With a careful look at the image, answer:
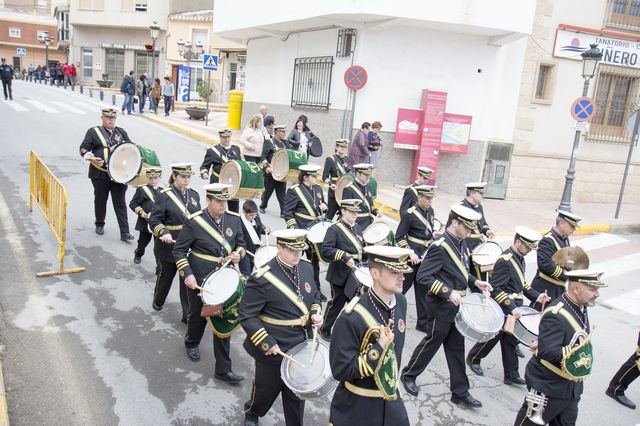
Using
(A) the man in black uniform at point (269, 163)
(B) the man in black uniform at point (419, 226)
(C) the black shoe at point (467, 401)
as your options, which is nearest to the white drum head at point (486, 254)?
(B) the man in black uniform at point (419, 226)

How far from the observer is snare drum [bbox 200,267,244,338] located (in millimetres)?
5363

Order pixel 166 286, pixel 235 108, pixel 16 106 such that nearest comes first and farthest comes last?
pixel 166 286 < pixel 16 106 < pixel 235 108

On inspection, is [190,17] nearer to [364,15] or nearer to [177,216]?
[364,15]

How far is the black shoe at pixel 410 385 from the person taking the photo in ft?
19.4

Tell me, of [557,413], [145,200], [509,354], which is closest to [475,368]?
[509,354]

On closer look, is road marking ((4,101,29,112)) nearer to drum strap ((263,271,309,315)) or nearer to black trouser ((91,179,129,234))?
black trouser ((91,179,129,234))

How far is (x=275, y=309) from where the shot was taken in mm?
4609

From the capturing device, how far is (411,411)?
18.3 feet

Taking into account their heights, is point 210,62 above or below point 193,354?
above

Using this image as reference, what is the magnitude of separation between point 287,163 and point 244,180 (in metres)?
2.52

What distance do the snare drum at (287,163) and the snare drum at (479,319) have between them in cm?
601

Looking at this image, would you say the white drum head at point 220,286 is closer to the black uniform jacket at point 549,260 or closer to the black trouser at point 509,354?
the black trouser at point 509,354

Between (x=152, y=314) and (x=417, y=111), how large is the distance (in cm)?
1127

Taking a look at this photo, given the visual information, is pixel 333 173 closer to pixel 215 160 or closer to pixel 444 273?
pixel 215 160
